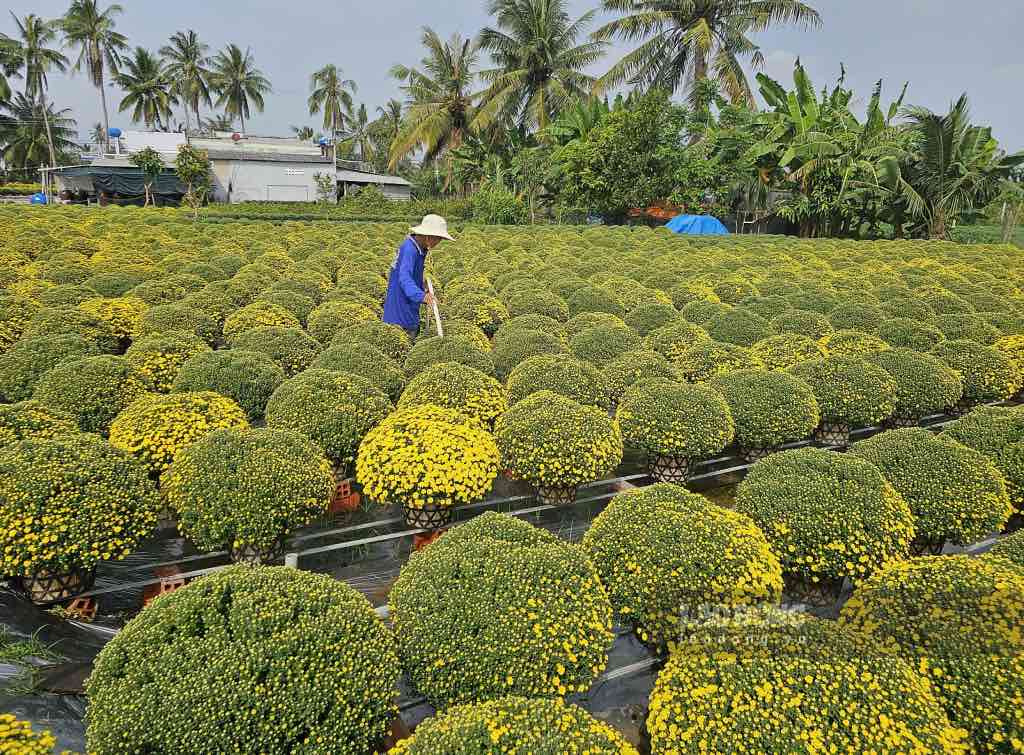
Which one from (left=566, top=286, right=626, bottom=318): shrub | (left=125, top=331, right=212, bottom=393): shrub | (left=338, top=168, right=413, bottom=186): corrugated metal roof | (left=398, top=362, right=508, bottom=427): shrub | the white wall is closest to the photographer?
(left=398, top=362, right=508, bottom=427): shrub

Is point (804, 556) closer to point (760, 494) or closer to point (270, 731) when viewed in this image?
point (760, 494)

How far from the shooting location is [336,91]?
72938 mm

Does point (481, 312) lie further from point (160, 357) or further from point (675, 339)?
point (160, 357)

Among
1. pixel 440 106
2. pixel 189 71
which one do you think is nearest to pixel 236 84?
pixel 189 71

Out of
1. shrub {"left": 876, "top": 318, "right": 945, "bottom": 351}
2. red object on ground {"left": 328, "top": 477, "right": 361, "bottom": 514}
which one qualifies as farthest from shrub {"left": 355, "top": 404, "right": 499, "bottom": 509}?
shrub {"left": 876, "top": 318, "right": 945, "bottom": 351}

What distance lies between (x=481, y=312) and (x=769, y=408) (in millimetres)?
4763

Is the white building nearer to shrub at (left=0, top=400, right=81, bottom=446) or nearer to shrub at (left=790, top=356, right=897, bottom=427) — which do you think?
shrub at (left=0, top=400, right=81, bottom=446)

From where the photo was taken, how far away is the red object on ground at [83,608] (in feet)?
11.8

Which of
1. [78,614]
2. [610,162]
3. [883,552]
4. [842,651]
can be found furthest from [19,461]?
[610,162]

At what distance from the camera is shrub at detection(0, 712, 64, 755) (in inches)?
82.9

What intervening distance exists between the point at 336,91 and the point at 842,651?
8279cm

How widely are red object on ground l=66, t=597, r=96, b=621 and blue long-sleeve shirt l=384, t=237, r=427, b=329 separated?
14.5 feet

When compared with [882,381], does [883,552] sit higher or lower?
lower

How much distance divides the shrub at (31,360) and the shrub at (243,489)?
272cm
